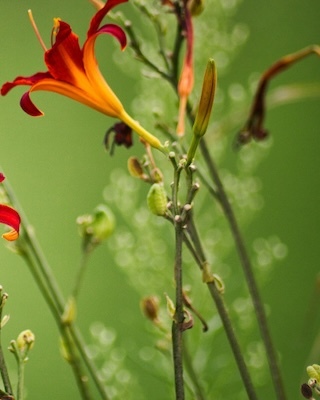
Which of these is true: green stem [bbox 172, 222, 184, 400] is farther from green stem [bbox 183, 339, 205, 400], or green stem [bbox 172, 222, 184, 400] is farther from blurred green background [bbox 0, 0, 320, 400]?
blurred green background [bbox 0, 0, 320, 400]

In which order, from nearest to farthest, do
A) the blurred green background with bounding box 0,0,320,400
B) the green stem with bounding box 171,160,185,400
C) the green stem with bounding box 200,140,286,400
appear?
the green stem with bounding box 171,160,185,400 → the green stem with bounding box 200,140,286,400 → the blurred green background with bounding box 0,0,320,400

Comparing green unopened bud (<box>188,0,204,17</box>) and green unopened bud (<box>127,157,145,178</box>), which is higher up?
green unopened bud (<box>188,0,204,17</box>)

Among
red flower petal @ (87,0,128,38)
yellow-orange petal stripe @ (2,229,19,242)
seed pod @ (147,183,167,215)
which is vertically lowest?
seed pod @ (147,183,167,215)

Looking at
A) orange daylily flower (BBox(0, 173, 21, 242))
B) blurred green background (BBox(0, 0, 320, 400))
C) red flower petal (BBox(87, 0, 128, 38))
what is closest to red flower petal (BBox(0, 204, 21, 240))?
orange daylily flower (BBox(0, 173, 21, 242))

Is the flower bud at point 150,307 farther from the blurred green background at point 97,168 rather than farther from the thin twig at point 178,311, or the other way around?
the blurred green background at point 97,168

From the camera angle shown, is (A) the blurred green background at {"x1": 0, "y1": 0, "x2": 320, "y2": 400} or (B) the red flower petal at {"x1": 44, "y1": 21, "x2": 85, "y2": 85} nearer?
(B) the red flower petal at {"x1": 44, "y1": 21, "x2": 85, "y2": 85}

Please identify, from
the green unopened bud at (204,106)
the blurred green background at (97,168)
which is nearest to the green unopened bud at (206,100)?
the green unopened bud at (204,106)

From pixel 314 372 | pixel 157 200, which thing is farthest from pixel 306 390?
pixel 157 200
